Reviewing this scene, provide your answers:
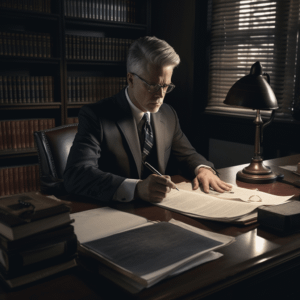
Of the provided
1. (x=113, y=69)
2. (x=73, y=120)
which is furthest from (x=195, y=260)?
(x=113, y=69)

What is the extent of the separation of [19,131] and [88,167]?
2088 millimetres

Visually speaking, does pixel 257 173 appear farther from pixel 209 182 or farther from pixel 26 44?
pixel 26 44

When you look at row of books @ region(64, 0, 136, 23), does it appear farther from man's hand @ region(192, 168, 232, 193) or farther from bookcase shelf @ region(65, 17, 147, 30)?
man's hand @ region(192, 168, 232, 193)

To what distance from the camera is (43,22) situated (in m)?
3.35

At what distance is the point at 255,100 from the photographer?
158cm

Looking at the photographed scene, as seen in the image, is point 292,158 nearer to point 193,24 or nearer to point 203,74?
point 203,74

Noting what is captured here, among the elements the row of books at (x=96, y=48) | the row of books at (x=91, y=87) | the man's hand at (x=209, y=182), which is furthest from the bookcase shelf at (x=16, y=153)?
the man's hand at (x=209, y=182)

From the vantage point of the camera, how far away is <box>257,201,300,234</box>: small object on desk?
3.50ft

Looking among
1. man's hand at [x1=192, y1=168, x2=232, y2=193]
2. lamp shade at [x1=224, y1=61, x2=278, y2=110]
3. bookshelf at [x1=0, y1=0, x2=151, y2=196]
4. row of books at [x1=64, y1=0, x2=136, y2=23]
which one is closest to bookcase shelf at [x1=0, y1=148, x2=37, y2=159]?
bookshelf at [x1=0, y1=0, x2=151, y2=196]

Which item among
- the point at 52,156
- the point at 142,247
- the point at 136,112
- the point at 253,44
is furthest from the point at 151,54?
the point at 253,44

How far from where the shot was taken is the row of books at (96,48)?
3.45m

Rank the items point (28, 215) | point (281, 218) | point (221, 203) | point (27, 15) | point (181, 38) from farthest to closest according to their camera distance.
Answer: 1. point (181, 38)
2. point (27, 15)
3. point (221, 203)
4. point (281, 218)
5. point (28, 215)

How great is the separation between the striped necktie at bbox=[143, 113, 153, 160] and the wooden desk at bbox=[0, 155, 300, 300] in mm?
665

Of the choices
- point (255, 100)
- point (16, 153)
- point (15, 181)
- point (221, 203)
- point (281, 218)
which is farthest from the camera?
point (15, 181)
